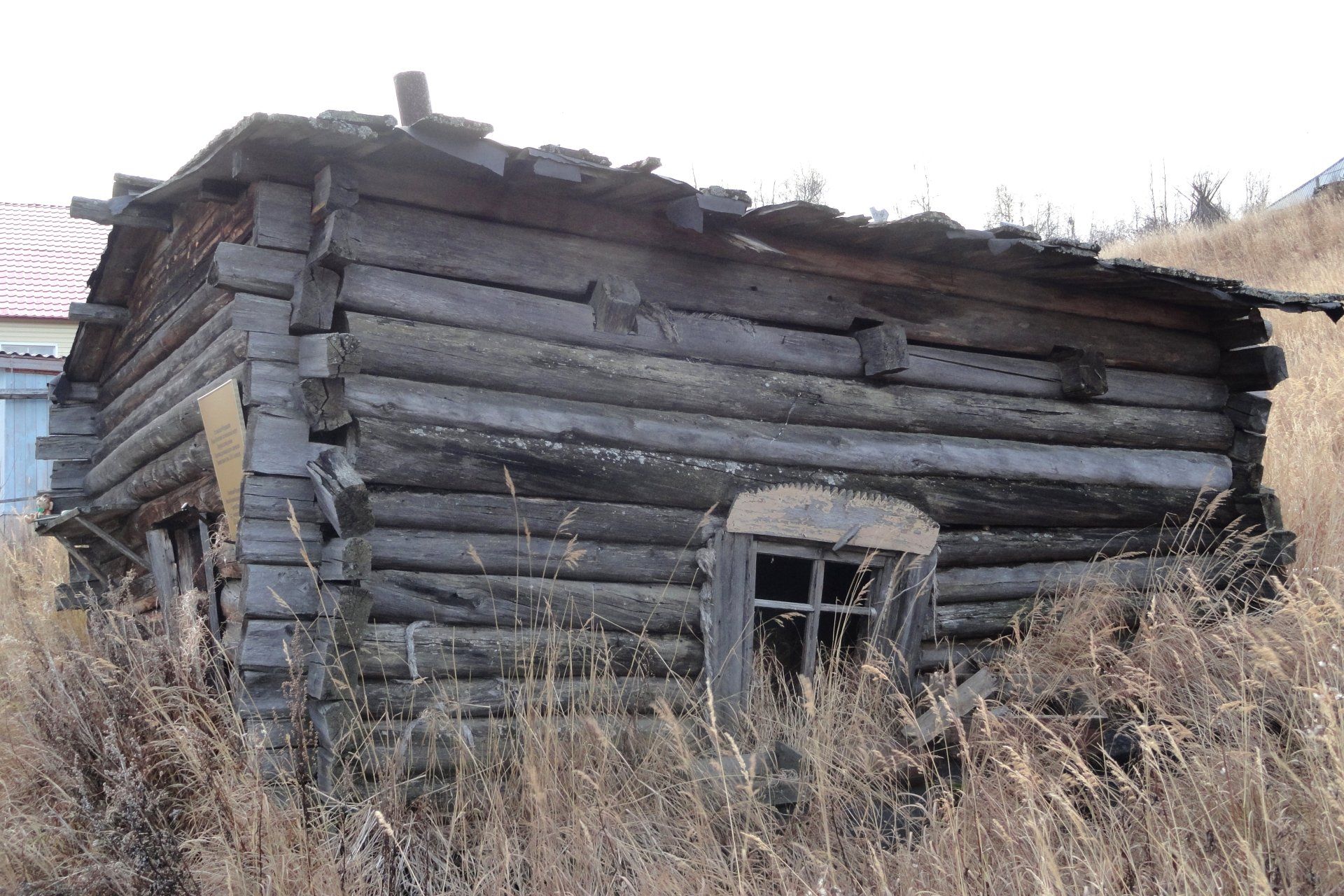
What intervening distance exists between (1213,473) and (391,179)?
18.0 feet

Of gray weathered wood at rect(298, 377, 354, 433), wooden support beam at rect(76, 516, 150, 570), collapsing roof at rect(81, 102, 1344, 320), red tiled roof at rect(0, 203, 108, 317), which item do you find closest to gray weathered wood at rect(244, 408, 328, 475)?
gray weathered wood at rect(298, 377, 354, 433)

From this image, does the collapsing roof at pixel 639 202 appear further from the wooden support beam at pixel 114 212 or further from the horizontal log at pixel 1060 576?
the horizontal log at pixel 1060 576

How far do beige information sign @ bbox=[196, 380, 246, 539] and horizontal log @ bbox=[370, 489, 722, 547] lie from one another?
719 mm

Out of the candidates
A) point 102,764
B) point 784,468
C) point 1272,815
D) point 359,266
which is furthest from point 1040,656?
point 102,764

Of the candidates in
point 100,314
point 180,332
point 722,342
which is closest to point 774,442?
point 722,342

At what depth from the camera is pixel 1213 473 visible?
645 cm

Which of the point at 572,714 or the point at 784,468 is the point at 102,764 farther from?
the point at 784,468

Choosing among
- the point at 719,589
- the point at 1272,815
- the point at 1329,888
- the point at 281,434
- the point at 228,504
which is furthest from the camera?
the point at 719,589

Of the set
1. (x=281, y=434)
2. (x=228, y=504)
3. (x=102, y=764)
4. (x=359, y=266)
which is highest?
(x=359, y=266)

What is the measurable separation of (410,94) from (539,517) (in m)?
2.27

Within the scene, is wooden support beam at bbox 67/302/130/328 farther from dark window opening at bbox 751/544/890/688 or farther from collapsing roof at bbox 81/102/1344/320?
dark window opening at bbox 751/544/890/688

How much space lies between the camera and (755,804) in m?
3.36

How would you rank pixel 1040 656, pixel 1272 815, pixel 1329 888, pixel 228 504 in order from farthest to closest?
pixel 1040 656, pixel 228 504, pixel 1272 815, pixel 1329 888

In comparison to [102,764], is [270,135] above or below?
above
